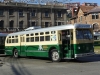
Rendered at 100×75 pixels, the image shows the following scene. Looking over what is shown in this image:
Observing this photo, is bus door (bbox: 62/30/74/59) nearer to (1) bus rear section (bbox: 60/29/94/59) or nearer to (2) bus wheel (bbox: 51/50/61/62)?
(1) bus rear section (bbox: 60/29/94/59)

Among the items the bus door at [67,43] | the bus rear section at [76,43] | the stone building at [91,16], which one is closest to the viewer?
the bus rear section at [76,43]

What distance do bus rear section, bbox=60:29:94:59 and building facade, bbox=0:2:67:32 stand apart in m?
43.4

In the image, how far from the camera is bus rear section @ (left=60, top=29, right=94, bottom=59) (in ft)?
59.7

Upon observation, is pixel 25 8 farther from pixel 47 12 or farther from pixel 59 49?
pixel 59 49

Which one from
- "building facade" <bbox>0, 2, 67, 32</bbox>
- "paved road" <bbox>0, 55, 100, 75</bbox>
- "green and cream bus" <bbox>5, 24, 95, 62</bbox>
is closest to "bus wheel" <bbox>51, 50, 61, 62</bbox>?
"green and cream bus" <bbox>5, 24, 95, 62</bbox>

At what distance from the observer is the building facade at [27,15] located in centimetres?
6200

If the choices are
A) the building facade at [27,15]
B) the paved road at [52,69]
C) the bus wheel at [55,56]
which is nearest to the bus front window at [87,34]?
the bus wheel at [55,56]

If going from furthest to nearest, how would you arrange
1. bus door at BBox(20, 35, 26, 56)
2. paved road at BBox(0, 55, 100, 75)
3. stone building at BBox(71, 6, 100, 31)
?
stone building at BBox(71, 6, 100, 31), bus door at BBox(20, 35, 26, 56), paved road at BBox(0, 55, 100, 75)

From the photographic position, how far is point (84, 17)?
8206 centimetres

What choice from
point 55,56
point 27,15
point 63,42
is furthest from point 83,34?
point 27,15

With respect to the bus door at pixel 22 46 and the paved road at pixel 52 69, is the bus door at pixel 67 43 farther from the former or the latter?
the bus door at pixel 22 46

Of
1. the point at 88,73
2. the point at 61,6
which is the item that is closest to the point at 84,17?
the point at 61,6

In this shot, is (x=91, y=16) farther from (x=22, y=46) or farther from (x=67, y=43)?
(x=67, y=43)

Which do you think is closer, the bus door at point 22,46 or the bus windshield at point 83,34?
the bus windshield at point 83,34
